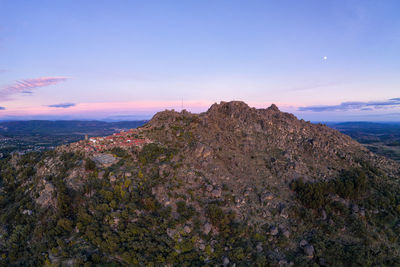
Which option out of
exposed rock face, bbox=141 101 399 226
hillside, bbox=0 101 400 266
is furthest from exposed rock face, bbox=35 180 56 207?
exposed rock face, bbox=141 101 399 226

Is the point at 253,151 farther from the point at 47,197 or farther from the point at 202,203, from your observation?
the point at 47,197

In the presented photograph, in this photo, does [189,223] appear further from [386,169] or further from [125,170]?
[386,169]

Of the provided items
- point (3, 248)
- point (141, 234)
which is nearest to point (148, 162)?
point (141, 234)

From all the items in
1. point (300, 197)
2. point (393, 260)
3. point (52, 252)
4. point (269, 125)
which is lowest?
point (393, 260)

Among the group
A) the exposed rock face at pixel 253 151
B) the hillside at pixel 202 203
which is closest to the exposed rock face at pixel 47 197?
the hillside at pixel 202 203

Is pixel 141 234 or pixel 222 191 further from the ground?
pixel 222 191

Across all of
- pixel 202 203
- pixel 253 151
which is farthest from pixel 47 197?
pixel 253 151

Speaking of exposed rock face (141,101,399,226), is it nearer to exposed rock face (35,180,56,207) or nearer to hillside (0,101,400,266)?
hillside (0,101,400,266)

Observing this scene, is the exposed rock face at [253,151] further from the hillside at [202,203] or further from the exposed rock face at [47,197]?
the exposed rock face at [47,197]
